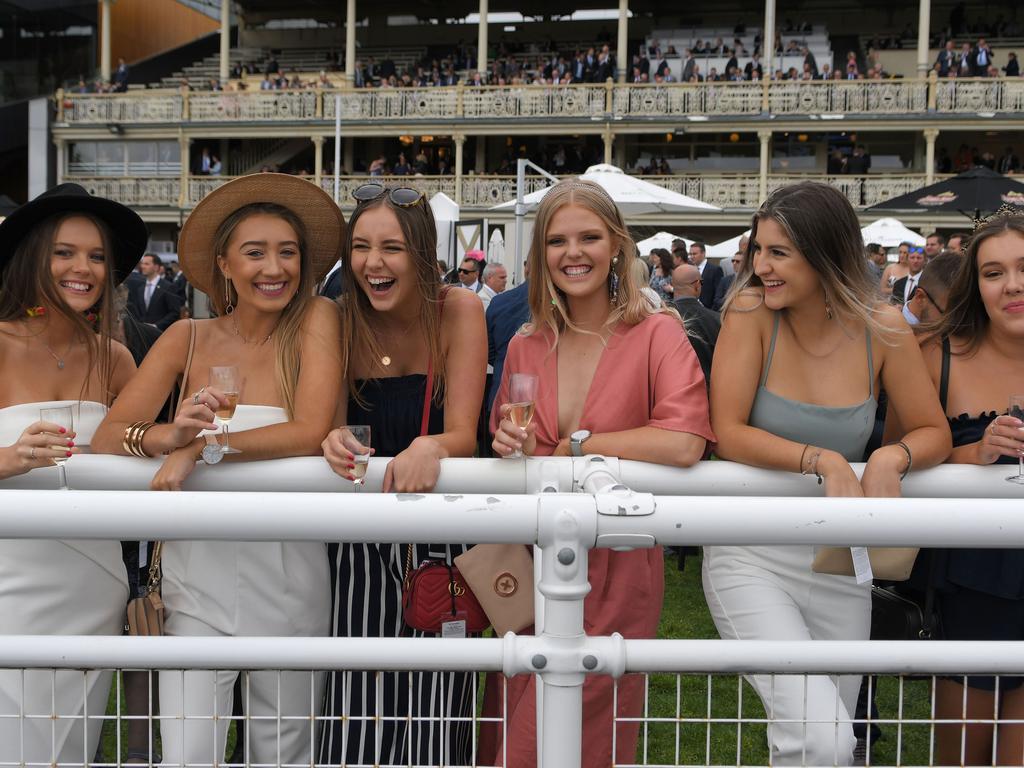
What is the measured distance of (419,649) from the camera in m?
1.45

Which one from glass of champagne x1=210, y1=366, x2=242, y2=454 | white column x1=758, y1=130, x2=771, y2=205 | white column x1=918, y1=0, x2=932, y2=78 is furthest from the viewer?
white column x1=918, y1=0, x2=932, y2=78

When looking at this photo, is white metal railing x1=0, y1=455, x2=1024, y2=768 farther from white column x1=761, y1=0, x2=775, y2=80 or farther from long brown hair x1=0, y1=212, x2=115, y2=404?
white column x1=761, y1=0, x2=775, y2=80

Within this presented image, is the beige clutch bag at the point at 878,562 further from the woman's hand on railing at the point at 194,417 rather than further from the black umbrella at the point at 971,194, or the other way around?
the black umbrella at the point at 971,194

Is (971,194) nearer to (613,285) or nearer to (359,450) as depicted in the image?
(613,285)

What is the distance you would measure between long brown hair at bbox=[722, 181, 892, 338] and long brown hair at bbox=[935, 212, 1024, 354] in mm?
300

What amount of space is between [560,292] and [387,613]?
0.91 m

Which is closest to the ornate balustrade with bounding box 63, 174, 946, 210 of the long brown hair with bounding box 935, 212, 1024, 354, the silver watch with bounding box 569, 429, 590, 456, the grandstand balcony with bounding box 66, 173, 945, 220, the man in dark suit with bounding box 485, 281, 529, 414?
the grandstand balcony with bounding box 66, 173, 945, 220

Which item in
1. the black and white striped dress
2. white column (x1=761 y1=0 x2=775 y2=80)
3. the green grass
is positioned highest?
white column (x1=761 y1=0 x2=775 y2=80)

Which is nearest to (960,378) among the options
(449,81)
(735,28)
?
(449,81)

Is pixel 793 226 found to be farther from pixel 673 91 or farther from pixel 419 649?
pixel 673 91

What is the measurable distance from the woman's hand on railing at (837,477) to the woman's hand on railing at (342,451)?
91cm

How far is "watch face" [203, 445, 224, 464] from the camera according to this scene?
2125mm

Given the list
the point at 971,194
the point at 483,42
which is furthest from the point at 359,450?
the point at 483,42

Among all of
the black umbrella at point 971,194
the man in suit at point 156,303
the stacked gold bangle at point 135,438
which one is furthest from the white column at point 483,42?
the stacked gold bangle at point 135,438
